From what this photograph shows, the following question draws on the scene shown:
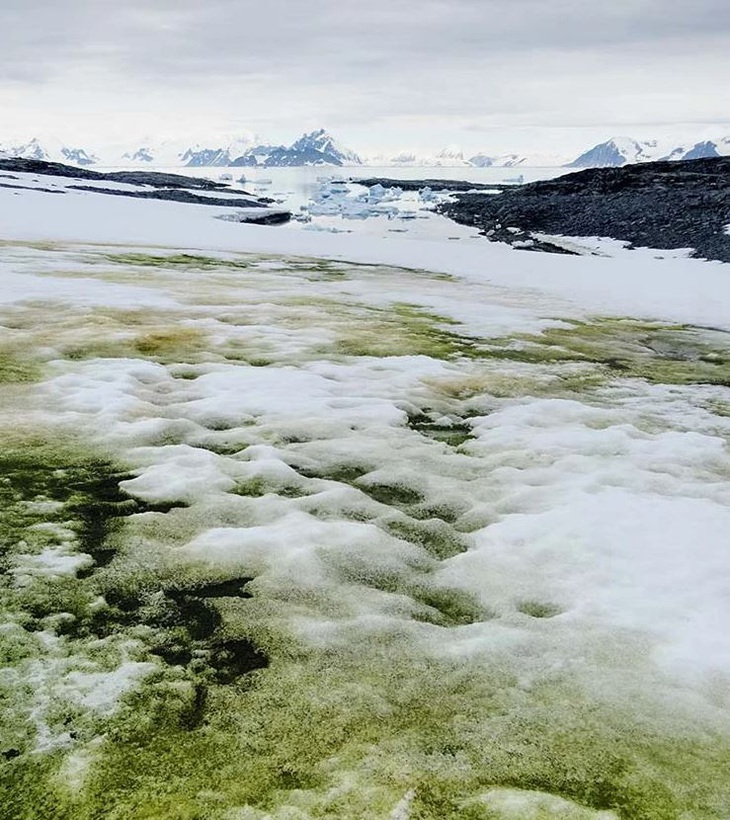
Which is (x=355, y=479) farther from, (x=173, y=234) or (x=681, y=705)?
(x=173, y=234)

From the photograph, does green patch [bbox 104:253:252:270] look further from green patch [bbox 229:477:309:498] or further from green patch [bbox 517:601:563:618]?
green patch [bbox 517:601:563:618]

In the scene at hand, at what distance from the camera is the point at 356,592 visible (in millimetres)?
3689

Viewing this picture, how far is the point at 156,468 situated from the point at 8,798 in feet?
9.59

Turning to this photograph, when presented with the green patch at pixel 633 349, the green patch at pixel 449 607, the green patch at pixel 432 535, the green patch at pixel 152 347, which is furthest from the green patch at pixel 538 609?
the green patch at pixel 152 347

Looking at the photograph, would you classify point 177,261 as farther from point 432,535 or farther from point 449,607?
point 449,607

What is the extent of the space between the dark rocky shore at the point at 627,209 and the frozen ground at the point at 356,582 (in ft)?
64.1

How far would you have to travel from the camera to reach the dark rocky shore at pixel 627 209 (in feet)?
93.0

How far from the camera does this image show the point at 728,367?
29.8 feet

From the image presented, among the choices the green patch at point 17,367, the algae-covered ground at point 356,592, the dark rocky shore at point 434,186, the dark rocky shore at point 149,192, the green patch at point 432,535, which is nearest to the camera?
the algae-covered ground at point 356,592

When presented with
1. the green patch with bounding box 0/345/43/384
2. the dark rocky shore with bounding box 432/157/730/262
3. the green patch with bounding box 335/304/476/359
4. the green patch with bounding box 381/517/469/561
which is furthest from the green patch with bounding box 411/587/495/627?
the dark rocky shore with bounding box 432/157/730/262

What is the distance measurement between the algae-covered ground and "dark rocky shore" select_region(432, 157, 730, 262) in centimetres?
1981

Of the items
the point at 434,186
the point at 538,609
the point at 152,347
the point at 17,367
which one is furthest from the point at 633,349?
the point at 434,186

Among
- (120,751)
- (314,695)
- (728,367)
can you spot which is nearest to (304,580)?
(314,695)

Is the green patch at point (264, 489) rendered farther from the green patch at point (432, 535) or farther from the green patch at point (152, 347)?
the green patch at point (152, 347)
